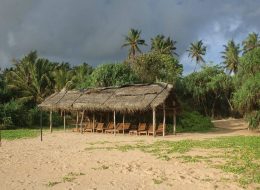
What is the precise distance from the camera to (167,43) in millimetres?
52188

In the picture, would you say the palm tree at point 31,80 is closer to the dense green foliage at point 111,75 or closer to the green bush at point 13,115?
the green bush at point 13,115

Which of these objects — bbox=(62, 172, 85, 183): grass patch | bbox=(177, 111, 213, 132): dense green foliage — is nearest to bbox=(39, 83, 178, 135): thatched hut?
bbox=(177, 111, 213, 132): dense green foliage

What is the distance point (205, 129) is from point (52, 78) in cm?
1631

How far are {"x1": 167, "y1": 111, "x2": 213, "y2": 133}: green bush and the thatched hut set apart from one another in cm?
280

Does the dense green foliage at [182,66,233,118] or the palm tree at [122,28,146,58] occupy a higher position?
the palm tree at [122,28,146,58]

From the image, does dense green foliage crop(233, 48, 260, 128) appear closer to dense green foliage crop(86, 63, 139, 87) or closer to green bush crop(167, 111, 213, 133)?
green bush crop(167, 111, 213, 133)

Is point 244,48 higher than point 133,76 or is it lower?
higher

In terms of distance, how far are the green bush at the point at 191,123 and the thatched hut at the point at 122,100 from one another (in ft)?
9.20

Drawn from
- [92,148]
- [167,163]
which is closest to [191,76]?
[92,148]

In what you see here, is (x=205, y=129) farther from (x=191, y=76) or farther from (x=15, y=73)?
(x=15, y=73)

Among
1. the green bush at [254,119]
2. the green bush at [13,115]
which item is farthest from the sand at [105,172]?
the green bush at [13,115]

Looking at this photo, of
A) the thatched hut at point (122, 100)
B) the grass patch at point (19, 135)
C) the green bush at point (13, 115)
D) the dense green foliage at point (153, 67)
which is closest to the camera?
the thatched hut at point (122, 100)

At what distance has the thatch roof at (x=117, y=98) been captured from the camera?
2194 centimetres

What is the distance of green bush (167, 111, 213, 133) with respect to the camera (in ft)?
84.8
